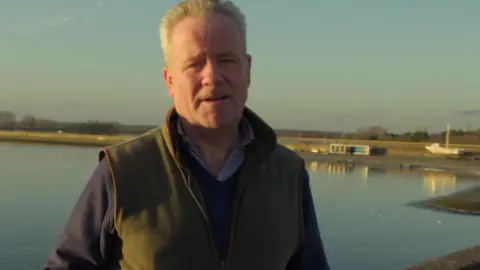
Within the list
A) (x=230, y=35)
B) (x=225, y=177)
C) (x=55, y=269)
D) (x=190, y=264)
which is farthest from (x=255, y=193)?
(x=55, y=269)

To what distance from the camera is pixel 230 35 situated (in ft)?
5.37

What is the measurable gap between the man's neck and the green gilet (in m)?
0.06

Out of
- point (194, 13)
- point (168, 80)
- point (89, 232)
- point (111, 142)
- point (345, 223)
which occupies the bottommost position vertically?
point (111, 142)

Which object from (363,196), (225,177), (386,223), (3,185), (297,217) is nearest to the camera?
(225,177)

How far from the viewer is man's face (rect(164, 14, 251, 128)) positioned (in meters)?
1.61

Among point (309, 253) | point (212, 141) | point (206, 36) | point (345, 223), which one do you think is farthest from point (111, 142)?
point (206, 36)

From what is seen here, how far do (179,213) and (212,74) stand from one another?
396 mm

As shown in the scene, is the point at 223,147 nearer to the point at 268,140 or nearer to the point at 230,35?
the point at 268,140

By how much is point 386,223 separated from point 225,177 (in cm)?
1840

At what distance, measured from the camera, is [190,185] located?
5.38 feet

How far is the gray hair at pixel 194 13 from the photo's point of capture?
1647 millimetres

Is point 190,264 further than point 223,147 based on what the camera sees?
No

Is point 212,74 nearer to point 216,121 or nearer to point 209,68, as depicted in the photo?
point 209,68

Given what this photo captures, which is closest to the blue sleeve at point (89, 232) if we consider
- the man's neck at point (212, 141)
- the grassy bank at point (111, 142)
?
the man's neck at point (212, 141)
